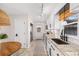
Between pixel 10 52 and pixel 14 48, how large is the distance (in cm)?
12

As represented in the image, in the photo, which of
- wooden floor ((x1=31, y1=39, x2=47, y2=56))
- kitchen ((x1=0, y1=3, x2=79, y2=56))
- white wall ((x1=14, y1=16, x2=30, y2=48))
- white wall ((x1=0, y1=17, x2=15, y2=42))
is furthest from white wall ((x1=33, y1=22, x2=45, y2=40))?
white wall ((x1=0, y1=17, x2=15, y2=42))

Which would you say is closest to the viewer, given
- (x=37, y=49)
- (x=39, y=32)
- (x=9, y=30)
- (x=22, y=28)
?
(x=9, y=30)

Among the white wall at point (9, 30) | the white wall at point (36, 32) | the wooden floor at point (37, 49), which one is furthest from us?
the white wall at point (36, 32)

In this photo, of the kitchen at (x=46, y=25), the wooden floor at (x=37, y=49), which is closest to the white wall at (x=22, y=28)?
the kitchen at (x=46, y=25)

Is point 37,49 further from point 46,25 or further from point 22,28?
point 22,28

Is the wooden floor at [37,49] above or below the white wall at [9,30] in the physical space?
below

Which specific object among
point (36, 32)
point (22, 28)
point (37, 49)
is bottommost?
point (37, 49)

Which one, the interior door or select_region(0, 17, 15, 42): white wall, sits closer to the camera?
select_region(0, 17, 15, 42): white wall

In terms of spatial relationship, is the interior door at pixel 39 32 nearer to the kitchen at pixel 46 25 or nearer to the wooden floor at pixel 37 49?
the kitchen at pixel 46 25

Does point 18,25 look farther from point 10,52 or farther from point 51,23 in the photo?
point 51,23

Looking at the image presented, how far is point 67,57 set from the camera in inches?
74.0

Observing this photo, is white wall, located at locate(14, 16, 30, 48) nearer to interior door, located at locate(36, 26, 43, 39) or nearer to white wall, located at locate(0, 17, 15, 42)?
white wall, located at locate(0, 17, 15, 42)

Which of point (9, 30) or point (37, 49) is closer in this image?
point (9, 30)

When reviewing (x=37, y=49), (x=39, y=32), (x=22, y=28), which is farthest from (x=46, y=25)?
(x=37, y=49)
